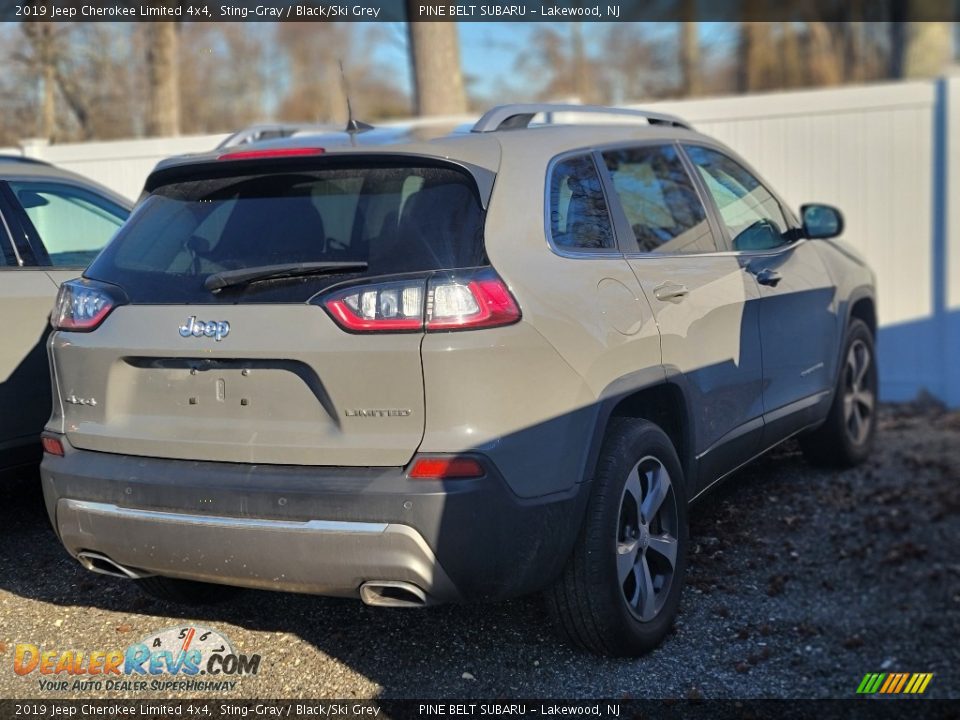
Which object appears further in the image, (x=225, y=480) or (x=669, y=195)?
(x=669, y=195)

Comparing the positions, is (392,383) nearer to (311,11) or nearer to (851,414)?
(851,414)

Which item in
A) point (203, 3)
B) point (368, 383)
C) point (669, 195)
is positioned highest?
point (203, 3)

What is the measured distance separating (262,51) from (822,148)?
2681 centimetres

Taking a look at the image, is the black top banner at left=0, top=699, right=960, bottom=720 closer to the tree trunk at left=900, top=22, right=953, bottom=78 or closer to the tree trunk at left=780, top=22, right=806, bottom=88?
the tree trunk at left=900, top=22, right=953, bottom=78

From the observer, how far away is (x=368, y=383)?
9.88 feet

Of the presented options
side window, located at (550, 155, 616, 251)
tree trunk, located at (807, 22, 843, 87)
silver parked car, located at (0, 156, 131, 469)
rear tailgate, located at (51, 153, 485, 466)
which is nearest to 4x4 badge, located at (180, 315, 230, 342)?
rear tailgate, located at (51, 153, 485, 466)

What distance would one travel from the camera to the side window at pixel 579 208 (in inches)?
139

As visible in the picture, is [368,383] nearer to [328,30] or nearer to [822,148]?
[822,148]

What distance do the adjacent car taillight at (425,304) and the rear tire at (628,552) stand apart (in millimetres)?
724

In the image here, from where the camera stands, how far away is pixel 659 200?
4.34 meters

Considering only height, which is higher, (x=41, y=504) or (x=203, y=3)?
(x=203, y=3)

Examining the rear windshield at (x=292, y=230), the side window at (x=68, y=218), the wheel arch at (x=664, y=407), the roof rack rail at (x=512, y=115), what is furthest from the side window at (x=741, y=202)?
the side window at (x=68, y=218)

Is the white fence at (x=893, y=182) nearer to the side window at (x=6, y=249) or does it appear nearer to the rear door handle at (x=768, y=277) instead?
the rear door handle at (x=768, y=277)

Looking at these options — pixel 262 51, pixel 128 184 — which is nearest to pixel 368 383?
pixel 128 184
